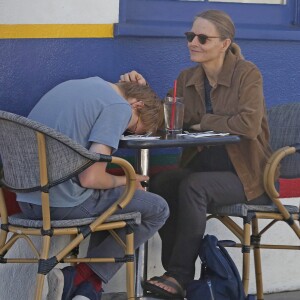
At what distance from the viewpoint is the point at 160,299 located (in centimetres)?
470

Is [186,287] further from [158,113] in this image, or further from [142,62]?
[142,62]

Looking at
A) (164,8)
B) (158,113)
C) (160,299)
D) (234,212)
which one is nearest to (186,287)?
(160,299)

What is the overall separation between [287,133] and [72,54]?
115 cm

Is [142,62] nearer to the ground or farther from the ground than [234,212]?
farther from the ground

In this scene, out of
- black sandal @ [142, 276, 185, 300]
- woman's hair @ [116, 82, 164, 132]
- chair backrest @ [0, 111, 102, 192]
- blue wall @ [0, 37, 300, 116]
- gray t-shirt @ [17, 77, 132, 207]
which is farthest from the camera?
blue wall @ [0, 37, 300, 116]

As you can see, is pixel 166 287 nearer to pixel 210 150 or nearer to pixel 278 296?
pixel 210 150

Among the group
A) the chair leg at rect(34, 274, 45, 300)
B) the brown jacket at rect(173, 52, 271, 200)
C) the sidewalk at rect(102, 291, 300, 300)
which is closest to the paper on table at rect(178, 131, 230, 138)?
the brown jacket at rect(173, 52, 271, 200)

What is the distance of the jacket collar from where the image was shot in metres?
4.88

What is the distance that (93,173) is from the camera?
4.25m

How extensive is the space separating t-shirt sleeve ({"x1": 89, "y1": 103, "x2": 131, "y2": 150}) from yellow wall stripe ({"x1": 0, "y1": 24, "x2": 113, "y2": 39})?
0.73 meters

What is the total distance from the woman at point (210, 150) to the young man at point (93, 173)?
0.30 metres

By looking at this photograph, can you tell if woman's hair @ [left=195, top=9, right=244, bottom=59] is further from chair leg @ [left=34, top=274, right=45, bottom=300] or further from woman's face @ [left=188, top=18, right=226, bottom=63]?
chair leg @ [left=34, top=274, right=45, bottom=300]

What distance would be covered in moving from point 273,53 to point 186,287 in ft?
5.01

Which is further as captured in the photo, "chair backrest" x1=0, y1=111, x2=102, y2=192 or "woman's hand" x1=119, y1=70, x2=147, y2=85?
"woman's hand" x1=119, y1=70, x2=147, y2=85
